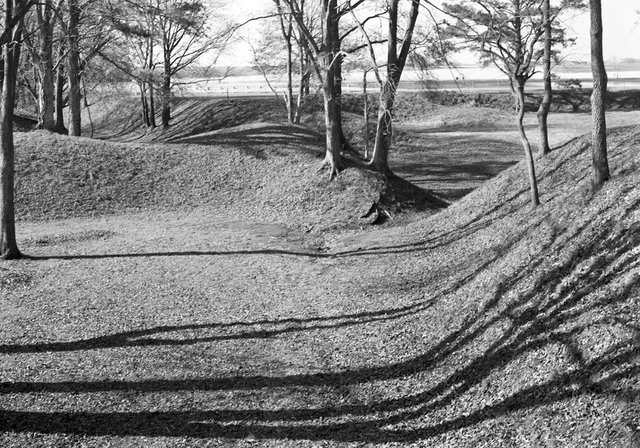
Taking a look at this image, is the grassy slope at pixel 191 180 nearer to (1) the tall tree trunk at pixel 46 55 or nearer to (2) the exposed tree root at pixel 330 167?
(2) the exposed tree root at pixel 330 167

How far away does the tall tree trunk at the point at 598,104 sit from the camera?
1051 centimetres

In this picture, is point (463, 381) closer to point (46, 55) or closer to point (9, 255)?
point (9, 255)

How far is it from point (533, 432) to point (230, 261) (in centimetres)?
941

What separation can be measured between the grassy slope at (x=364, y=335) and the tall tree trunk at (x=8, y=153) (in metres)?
0.70

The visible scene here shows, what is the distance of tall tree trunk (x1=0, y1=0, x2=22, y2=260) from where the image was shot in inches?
554

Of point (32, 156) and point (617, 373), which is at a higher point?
point (32, 156)

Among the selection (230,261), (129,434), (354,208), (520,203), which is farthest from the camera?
(354,208)

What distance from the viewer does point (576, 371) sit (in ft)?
21.5

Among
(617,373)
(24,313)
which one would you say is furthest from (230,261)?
(617,373)

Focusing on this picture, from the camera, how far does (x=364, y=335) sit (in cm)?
1016

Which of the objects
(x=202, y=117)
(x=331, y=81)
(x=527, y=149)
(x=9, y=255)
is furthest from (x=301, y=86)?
(x=527, y=149)

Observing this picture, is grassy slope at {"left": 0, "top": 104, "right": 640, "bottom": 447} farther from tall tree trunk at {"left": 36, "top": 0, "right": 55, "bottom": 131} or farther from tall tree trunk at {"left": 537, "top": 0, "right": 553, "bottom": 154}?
tall tree trunk at {"left": 36, "top": 0, "right": 55, "bottom": 131}

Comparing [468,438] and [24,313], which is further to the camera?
[24,313]

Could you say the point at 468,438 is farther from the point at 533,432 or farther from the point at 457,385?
the point at 457,385
